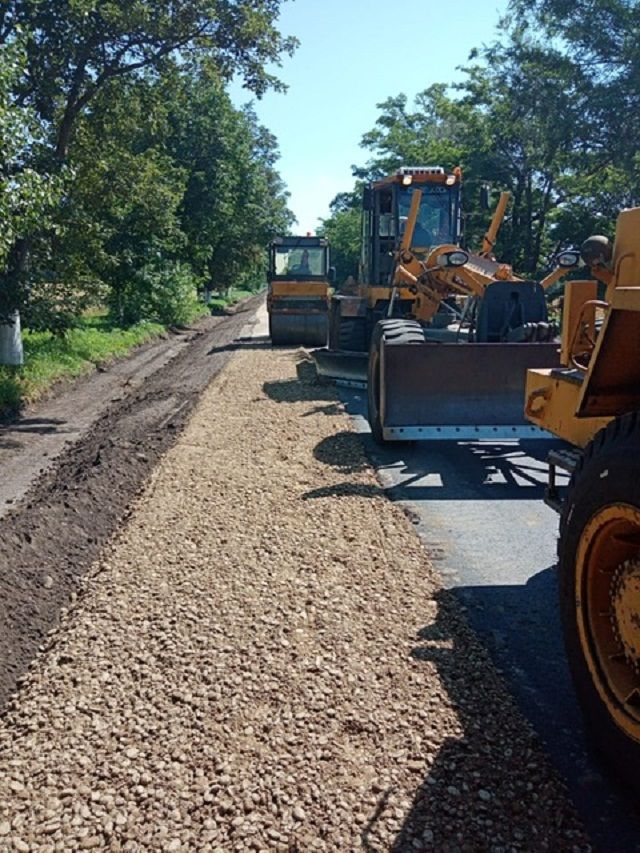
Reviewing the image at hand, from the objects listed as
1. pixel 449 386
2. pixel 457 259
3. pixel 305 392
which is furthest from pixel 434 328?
pixel 449 386

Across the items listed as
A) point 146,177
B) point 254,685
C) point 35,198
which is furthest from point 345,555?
point 146,177

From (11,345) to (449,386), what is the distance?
27.6 feet

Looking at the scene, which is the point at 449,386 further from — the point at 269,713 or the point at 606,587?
the point at 606,587

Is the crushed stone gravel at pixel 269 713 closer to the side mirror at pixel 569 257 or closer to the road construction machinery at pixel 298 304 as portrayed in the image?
the side mirror at pixel 569 257

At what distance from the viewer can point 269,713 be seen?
3512 mm

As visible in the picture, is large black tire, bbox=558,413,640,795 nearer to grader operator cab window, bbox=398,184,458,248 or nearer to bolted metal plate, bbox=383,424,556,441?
bolted metal plate, bbox=383,424,556,441

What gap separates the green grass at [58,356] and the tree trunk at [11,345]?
160 millimetres

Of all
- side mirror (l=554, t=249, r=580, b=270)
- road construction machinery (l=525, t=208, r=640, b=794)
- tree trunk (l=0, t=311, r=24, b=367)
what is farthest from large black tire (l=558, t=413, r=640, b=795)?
tree trunk (l=0, t=311, r=24, b=367)

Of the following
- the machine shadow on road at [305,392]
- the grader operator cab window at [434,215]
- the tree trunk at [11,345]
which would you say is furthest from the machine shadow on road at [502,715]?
the tree trunk at [11,345]

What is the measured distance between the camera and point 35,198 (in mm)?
9164

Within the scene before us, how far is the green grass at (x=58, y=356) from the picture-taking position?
12.5 meters

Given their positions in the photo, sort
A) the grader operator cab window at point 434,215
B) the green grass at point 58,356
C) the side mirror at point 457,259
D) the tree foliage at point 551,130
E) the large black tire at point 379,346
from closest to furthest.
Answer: the large black tire at point 379,346 < the side mirror at point 457,259 < the green grass at point 58,356 < the grader operator cab window at point 434,215 < the tree foliage at point 551,130

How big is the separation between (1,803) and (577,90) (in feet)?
67.2

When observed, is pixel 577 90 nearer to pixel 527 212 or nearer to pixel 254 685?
pixel 527 212
